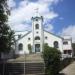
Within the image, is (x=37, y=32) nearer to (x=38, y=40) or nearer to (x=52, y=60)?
(x=38, y=40)

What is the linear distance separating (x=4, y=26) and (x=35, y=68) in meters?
6.42

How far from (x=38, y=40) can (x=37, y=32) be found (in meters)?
1.94

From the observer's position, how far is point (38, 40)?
201ft

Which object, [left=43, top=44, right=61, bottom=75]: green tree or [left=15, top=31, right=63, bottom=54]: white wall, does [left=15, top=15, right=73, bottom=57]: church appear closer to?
[left=15, top=31, right=63, bottom=54]: white wall

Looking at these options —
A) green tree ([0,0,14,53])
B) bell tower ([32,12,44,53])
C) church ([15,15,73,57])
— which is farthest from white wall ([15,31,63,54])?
green tree ([0,0,14,53])

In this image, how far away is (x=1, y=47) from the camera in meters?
29.0

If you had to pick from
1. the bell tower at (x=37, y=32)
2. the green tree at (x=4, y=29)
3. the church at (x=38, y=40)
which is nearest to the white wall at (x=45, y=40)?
the church at (x=38, y=40)

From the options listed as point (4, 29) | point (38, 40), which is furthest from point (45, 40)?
point (4, 29)

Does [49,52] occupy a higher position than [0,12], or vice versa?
[0,12]

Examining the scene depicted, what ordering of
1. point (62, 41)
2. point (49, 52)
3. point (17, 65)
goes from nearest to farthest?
1. point (49, 52)
2. point (17, 65)
3. point (62, 41)

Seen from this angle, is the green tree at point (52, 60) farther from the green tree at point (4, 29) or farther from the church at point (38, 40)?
the church at point (38, 40)

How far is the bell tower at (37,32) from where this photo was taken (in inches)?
2393

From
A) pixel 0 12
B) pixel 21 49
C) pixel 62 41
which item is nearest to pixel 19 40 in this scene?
pixel 21 49

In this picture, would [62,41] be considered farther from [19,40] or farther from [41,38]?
[19,40]
